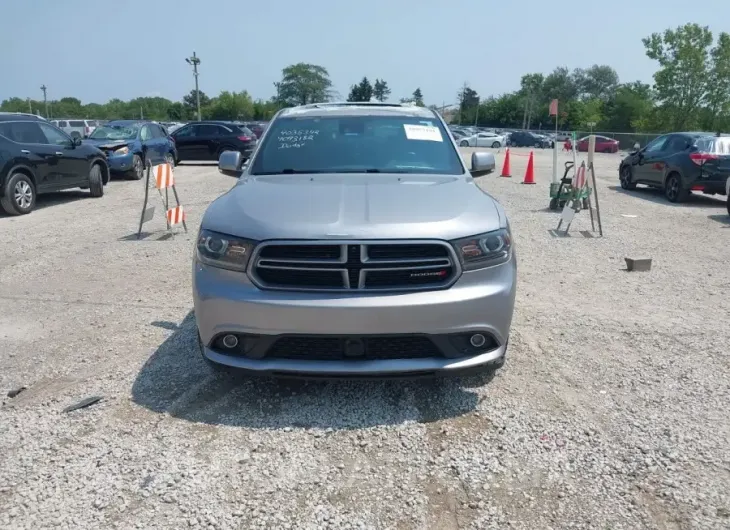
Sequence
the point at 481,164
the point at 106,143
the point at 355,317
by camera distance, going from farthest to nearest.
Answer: the point at 106,143 < the point at 481,164 < the point at 355,317

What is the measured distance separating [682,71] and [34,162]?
5076 cm

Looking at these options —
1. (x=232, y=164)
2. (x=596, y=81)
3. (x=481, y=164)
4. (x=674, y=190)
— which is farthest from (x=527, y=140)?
(x=596, y=81)

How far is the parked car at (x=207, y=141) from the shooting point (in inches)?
849

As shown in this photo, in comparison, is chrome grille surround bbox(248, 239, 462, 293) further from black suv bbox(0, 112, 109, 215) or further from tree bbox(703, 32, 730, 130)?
tree bbox(703, 32, 730, 130)

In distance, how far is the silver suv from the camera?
322 cm

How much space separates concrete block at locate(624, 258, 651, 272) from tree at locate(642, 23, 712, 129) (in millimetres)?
48559

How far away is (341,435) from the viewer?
3.27 meters

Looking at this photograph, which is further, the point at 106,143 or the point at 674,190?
the point at 106,143

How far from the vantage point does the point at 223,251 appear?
134 inches

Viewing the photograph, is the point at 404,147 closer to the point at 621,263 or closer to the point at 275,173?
the point at 275,173

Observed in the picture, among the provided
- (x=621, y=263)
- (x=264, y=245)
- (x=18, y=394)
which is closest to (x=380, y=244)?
(x=264, y=245)

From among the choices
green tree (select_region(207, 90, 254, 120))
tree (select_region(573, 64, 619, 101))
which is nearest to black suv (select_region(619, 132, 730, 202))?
green tree (select_region(207, 90, 254, 120))

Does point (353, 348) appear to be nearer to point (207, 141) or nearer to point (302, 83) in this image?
A: point (207, 141)

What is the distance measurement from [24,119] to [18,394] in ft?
30.8
